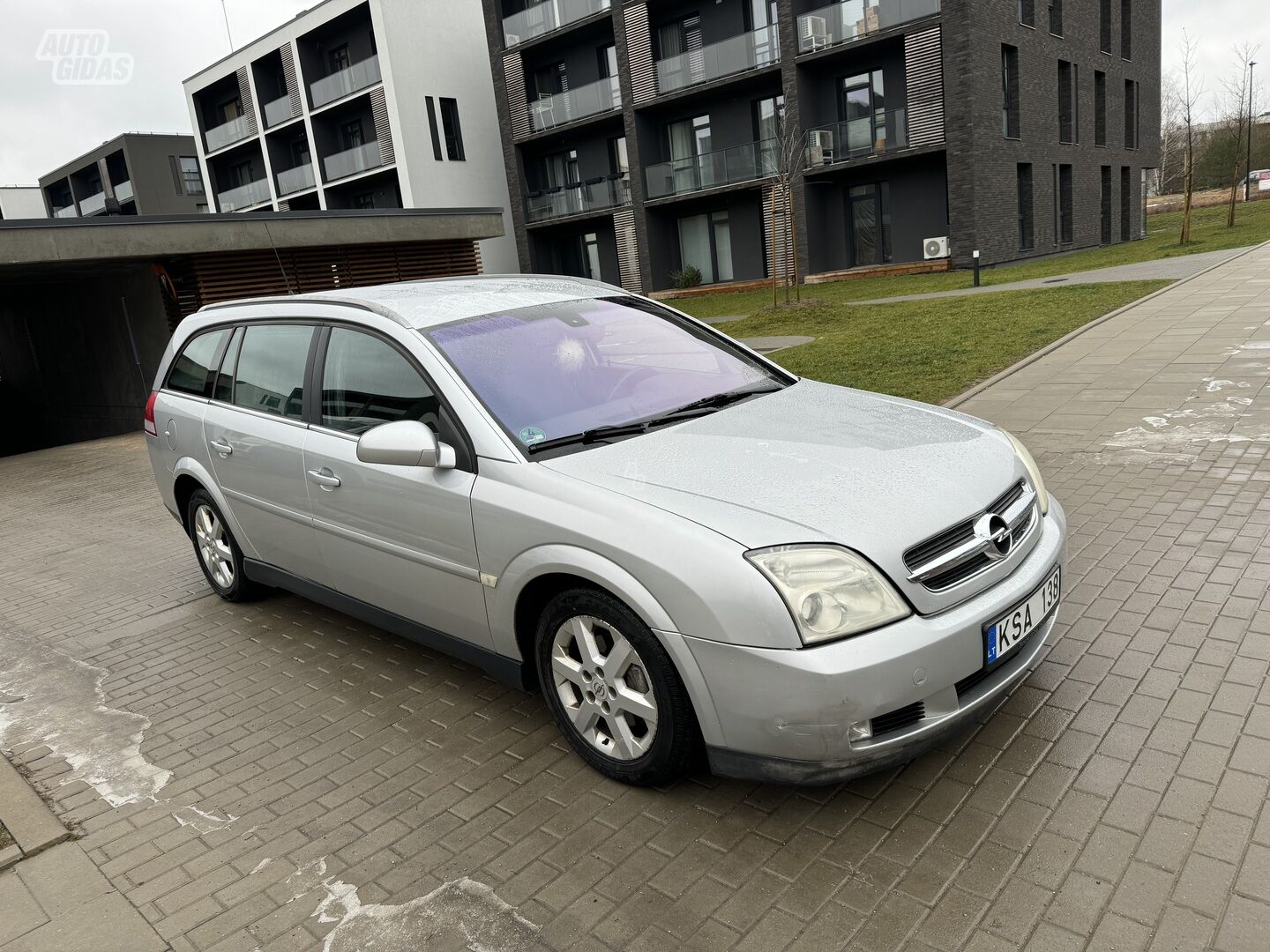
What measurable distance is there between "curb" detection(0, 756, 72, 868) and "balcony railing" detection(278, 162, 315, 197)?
1510 inches

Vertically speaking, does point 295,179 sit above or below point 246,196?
above

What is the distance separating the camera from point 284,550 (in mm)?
4656

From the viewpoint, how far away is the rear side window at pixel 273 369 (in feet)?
14.6

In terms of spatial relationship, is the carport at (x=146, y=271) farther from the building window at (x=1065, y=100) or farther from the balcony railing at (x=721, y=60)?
the building window at (x=1065, y=100)

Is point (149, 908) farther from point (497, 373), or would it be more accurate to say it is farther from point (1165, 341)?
point (1165, 341)

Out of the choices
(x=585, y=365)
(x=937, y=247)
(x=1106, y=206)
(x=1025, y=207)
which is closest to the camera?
(x=585, y=365)

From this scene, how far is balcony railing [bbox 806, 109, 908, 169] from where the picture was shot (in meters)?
25.2

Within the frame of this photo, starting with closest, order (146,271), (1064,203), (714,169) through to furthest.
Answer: (146,271) < (714,169) < (1064,203)

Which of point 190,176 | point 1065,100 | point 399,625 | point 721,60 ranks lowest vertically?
point 399,625

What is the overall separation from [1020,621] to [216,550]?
4567 mm

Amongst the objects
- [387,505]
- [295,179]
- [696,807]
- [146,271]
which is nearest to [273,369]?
[387,505]

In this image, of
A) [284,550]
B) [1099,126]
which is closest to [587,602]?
[284,550]

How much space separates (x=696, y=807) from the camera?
3.08 m

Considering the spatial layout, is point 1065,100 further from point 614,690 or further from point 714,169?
point 614,690
